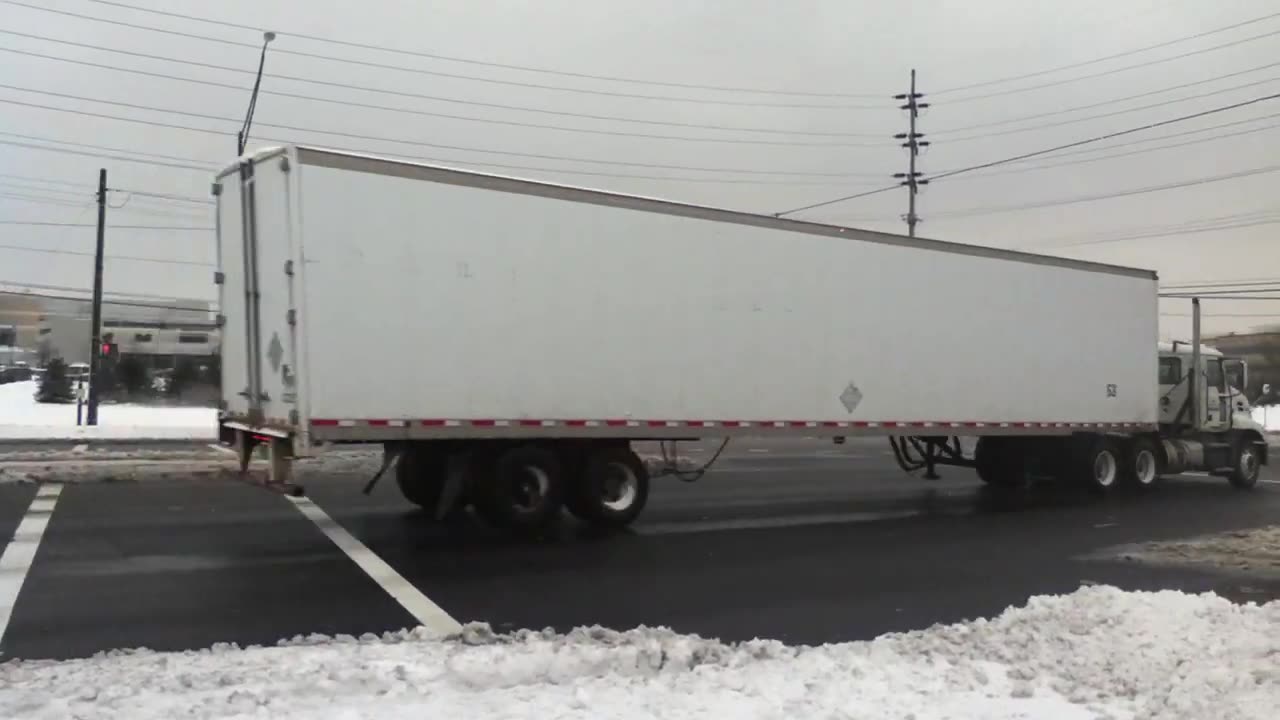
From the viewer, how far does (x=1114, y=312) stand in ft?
60.1

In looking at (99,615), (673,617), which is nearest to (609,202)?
(673,617)

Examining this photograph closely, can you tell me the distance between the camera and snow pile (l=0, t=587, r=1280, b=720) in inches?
203

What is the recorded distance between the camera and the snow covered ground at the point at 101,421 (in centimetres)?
2661

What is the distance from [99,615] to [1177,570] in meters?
9.52

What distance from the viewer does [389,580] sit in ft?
29.8

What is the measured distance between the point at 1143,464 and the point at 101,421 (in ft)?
104

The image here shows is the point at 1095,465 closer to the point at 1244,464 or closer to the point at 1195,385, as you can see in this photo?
the point at 1195,385

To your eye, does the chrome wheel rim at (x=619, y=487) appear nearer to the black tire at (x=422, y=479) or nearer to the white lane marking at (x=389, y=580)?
the black tire at (x=422, y=479)

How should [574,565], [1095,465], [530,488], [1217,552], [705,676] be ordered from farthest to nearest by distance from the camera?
[1095,465]
[530,488]
[1217,552]
[574,565]
[705,676]

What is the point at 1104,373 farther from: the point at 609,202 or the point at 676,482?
the point at 609,202

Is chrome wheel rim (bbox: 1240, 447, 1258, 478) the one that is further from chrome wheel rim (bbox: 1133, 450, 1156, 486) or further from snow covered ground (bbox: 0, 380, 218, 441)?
snow covered ground (bbox: 0, 380, 218, 441)

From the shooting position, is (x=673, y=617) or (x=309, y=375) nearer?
(x=673, y=617)

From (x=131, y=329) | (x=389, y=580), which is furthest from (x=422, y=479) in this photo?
(x=131, y=329)

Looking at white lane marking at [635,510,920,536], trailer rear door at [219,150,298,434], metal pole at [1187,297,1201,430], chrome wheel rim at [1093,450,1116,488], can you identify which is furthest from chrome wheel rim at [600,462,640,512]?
metal pole at [1187,297,1201,430]
